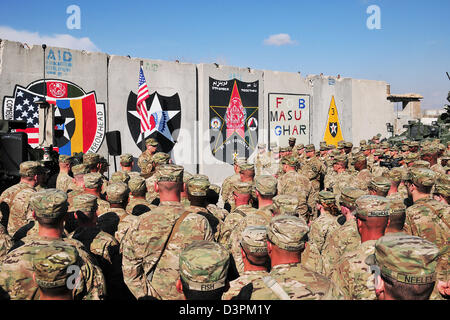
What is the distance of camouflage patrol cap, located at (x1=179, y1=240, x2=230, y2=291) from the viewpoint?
2.25 meters

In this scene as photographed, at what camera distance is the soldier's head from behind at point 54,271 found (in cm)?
232

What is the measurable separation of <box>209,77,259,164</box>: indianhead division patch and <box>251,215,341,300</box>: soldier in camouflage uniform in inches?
459

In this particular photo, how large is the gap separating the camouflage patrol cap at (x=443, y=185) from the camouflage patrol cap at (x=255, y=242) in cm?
313

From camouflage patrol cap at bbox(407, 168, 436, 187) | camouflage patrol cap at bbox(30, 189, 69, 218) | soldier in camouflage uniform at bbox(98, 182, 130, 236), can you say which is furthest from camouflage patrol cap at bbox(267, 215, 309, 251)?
camouflage patrol cap at bbox(407, 168, 436, 187)

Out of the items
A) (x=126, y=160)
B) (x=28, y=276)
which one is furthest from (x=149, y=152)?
(x=28, y=276)

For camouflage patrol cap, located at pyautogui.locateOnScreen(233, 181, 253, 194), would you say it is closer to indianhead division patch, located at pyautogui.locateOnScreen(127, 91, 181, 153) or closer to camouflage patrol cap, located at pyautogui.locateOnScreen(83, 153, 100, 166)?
camouflage patrol cap, located at pyautogui.locateOnScreen(83, 153, 100, 166)

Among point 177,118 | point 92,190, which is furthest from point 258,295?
point 177,118

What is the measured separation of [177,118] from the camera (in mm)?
13531

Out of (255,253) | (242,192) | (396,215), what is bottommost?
(255,253)

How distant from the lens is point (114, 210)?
4707mm

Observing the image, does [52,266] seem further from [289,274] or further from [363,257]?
[363,257]

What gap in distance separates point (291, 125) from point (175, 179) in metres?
13.4

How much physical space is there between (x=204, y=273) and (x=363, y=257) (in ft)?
5.08
